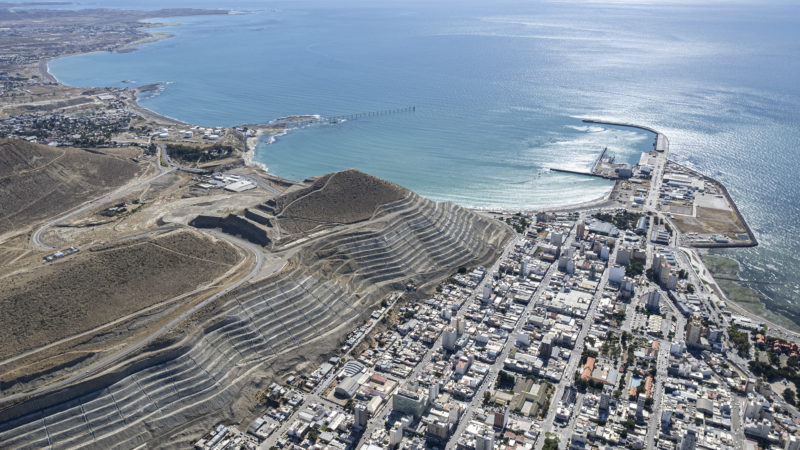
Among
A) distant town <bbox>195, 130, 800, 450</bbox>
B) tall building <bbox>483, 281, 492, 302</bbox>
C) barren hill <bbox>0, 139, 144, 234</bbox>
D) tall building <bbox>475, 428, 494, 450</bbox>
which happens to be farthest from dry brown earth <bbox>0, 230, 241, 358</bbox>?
tall building <bbox>475, 428, 494, 450</bbox>

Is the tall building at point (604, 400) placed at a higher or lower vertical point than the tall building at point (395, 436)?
higher

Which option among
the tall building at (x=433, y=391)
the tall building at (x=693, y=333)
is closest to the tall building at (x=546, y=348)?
the tall building at (x=433, y=391)

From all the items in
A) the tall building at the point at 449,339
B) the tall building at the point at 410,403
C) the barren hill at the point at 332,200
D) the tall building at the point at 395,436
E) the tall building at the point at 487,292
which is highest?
the barren hill at the point at 332,200

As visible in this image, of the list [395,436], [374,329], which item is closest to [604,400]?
[395,436]

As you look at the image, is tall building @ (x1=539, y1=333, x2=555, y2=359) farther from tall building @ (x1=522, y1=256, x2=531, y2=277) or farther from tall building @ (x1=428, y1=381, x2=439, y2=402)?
tall building @ (x1=522, y1=256, x2=531, y2=277)

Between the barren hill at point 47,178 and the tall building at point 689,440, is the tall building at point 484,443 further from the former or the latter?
the barren hill at point 47,178
